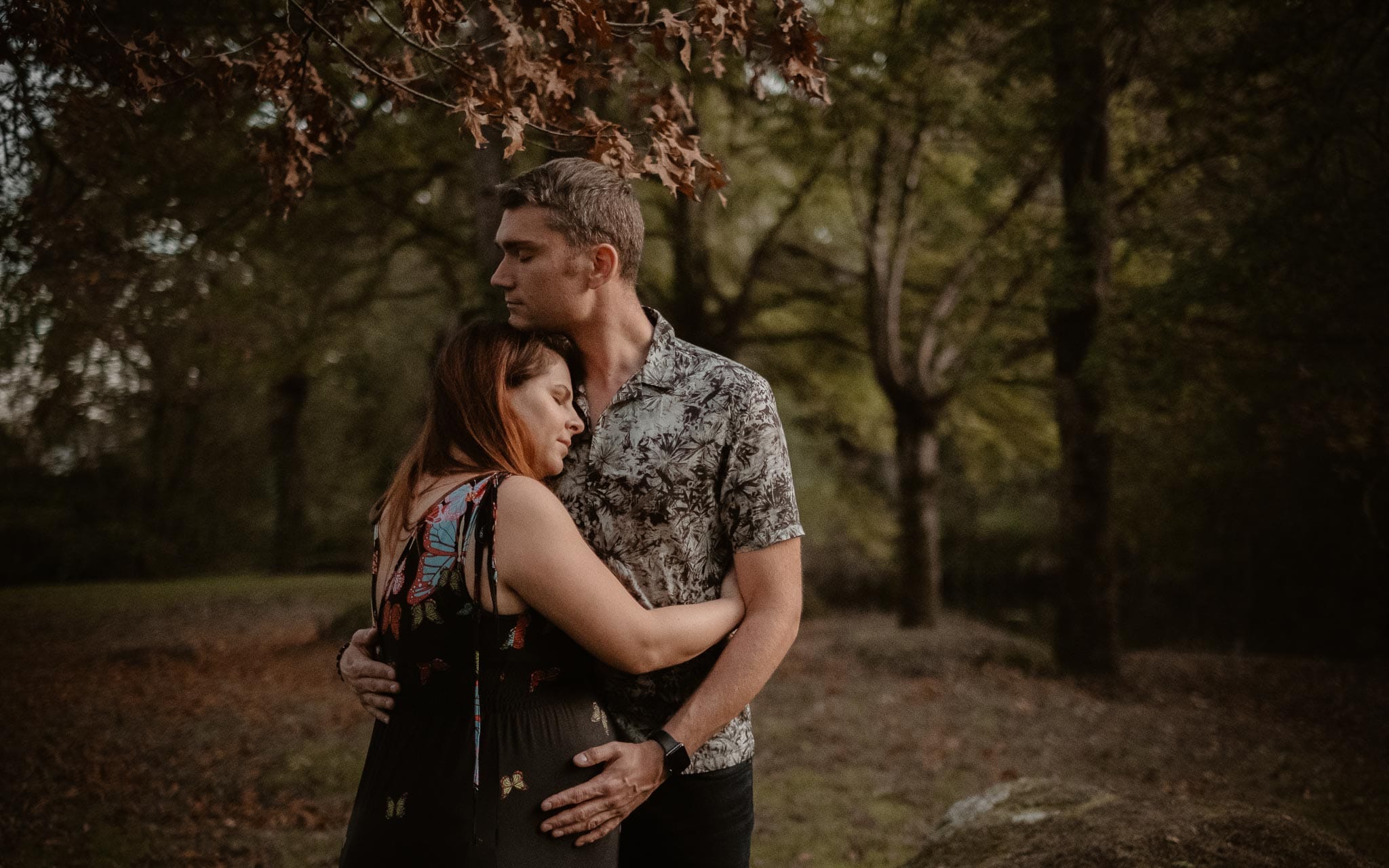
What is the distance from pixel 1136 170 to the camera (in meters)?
10.4

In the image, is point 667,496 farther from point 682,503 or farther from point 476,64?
point 476,64

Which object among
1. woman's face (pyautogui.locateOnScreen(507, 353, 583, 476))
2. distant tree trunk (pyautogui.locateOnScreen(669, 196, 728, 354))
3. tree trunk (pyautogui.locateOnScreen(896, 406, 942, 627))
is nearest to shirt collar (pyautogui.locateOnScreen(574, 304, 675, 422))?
woman's face (pyautogui.locateOnScreen(507, 353, 583, 476))

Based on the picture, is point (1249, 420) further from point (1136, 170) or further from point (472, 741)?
point (472, 741)

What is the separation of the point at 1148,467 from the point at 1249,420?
4.77 feet

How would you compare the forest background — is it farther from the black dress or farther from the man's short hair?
the black dress

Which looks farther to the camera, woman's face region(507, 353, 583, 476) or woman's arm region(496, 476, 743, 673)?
woman's face region(507, 353, 583, 476)

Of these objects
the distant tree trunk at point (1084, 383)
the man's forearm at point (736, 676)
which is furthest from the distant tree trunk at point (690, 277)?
the man's forearm at point (736, 676)

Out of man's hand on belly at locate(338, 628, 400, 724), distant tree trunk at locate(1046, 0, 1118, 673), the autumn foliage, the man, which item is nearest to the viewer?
man's hand on belly at locate(338, 628, 400, 724)

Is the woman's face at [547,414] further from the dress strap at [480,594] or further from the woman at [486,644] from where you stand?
the dress strap at [480,594]

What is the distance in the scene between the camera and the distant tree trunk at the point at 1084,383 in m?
8.92

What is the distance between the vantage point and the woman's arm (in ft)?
6.44

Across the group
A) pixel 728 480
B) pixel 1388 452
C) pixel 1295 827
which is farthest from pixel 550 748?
pixel 1388 452

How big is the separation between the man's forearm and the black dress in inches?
10.1

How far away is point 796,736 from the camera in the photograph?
26.1 ft
